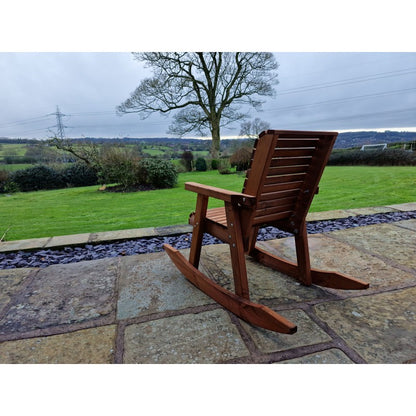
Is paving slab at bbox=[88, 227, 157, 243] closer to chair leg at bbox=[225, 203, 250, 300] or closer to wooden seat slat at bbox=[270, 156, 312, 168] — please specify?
chair leg at bbox=[225, 203, 250, 300]

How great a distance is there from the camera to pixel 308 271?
6.61ft

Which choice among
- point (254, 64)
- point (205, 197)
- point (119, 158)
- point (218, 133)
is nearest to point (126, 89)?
point (218, 133)

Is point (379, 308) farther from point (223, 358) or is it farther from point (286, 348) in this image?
point (223, 358)

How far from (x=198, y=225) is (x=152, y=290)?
1.86 feet

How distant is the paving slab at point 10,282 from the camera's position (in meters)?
1.96

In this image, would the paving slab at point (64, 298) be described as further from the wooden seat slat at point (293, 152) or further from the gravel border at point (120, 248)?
the wooden seat slat at point (293, 152)

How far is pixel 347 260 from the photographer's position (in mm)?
2459

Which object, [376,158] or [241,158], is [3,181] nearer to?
[241,158]

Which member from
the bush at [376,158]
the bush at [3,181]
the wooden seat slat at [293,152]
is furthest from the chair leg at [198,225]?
the bush at [376,158]

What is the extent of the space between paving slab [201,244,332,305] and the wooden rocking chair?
0.09 metres

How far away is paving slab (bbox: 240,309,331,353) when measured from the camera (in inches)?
55.8

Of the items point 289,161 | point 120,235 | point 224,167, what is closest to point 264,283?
point 289,161

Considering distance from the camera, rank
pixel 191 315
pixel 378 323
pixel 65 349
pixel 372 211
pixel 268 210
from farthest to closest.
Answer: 1. pixel 372 211
2. pixel 268 210
3. pixel 191 315
4. pixel 378 323
5. pixel 65 349

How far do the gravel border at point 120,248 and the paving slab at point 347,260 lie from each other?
333 mm
